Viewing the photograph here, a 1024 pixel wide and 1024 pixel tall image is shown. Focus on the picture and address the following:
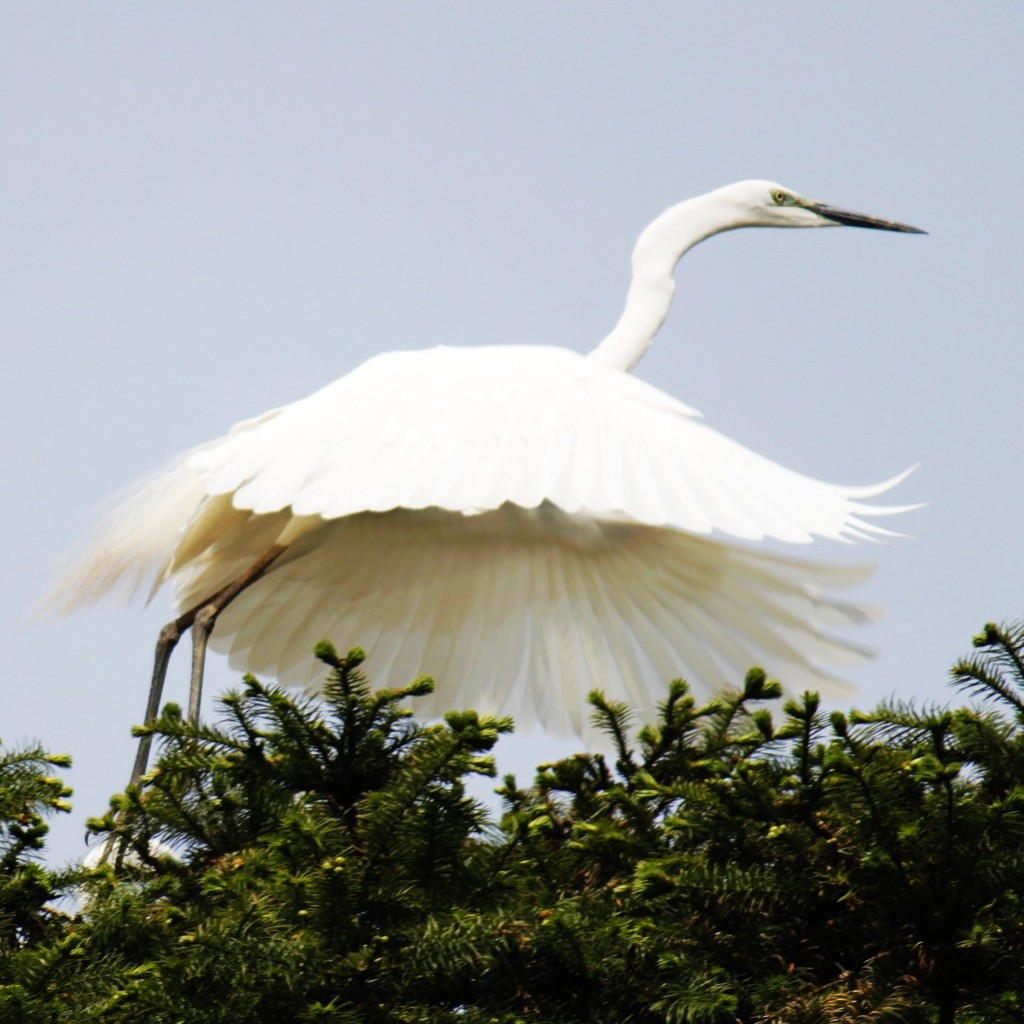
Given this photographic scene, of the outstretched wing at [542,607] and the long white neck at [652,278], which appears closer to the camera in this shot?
the outstretched wing at [542,607]

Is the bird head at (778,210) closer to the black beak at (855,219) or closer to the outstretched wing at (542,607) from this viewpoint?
the black beak at (855,219)

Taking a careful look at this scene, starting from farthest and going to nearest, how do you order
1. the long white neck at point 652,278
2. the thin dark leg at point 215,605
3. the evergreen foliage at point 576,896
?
the long white neck at point 652,278 → the thin dark leg at point 215,605 → the evergreen foliage at point 576,896

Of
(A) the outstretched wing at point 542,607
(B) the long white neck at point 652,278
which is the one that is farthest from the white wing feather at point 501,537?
(B) the long white neck at point 652,278

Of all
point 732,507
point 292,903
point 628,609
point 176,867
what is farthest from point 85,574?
point 292,903

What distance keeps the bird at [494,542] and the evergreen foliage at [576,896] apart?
1656mm

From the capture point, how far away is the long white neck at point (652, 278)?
6633mm

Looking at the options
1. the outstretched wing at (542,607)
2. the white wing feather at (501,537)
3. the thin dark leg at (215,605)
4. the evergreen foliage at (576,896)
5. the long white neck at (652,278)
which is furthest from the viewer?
the long white neck at (652,278)

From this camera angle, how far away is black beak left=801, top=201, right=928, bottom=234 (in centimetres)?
765

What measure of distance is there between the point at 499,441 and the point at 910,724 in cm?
230

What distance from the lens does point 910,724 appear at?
2678 millimetres

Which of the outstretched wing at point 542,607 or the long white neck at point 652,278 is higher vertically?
the long white neck at point 652,278

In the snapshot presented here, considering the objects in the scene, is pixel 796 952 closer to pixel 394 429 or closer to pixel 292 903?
pixel 292 903

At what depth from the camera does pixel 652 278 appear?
22.1ft

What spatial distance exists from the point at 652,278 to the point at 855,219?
153cm
